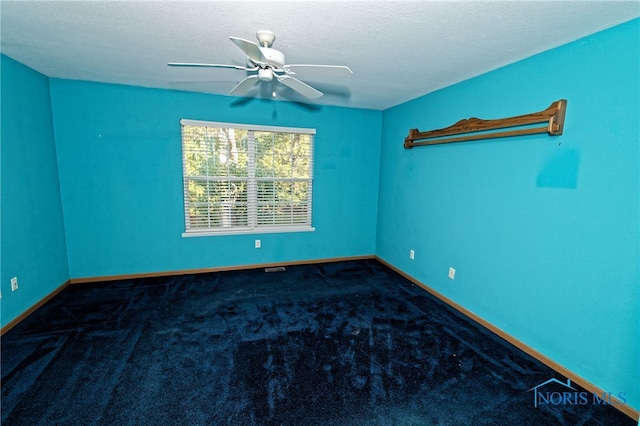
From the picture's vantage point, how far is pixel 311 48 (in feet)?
7.39

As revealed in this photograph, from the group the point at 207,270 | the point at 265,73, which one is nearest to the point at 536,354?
the point at 265,73

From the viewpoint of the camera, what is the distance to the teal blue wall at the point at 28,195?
2.53 metres

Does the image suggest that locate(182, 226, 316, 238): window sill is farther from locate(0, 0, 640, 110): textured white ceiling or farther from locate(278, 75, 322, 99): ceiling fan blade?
locate(278, 75, 322, 99): ceiling fan blade

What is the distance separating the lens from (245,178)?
3.94m

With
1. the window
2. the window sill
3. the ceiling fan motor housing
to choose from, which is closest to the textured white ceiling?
the ceiling fan motor housing

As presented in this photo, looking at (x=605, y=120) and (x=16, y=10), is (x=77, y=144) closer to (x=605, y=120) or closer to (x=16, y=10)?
(x=16, y=10)

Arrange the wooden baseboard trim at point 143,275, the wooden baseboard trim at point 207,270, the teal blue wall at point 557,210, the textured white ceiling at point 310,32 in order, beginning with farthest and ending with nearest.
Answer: the wooden baseboard trim at point 207,270
the wooden baseboard trim at point 143,275
the teal blue wall at point 557,210
the textured white ceiling at point 310,32

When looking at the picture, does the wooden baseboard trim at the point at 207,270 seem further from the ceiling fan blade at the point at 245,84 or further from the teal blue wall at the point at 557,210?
the ceiling fan blade at the point at 245,84

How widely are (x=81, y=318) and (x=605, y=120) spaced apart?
458 cm

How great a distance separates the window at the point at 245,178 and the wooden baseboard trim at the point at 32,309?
4.83 feet

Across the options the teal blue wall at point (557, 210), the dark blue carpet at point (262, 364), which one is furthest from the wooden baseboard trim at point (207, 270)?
the teal blue wall at point (557, 210)

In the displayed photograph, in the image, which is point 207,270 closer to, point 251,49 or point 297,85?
point 297,85

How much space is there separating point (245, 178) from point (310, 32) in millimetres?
2315

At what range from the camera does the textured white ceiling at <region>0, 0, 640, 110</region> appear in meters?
1.69
